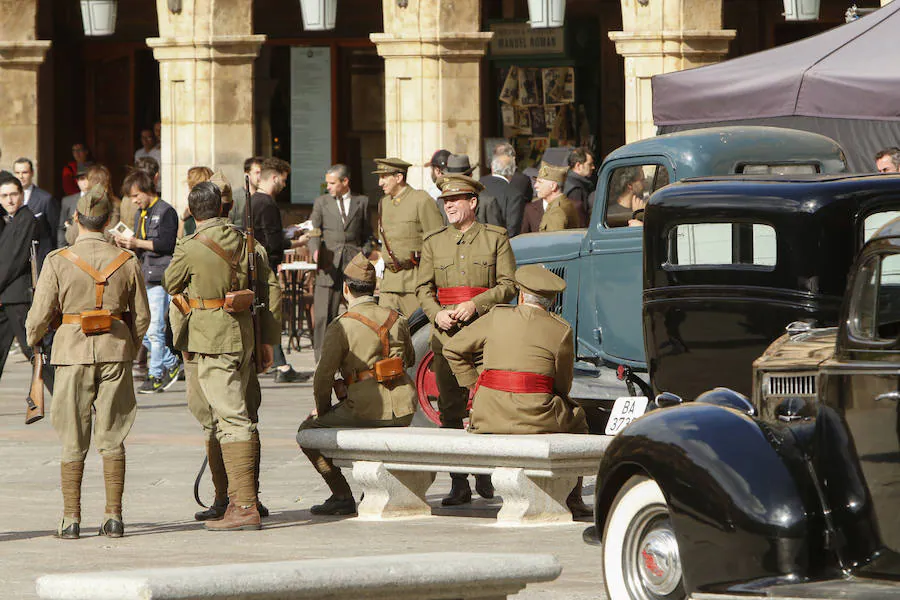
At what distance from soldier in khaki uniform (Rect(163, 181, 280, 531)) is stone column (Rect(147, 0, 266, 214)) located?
11550mm

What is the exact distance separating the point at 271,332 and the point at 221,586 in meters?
5.02

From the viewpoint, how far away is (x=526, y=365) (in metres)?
10.2

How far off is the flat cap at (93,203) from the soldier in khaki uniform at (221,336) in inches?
17.1

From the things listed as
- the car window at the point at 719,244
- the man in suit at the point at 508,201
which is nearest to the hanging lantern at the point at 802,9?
the man in suit at the point at 508,201

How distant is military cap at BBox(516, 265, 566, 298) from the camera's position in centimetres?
1027

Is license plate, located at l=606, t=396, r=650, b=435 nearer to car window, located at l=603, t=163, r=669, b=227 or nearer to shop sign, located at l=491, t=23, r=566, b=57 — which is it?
car window, located at l=603, t=163, r=669, b=227

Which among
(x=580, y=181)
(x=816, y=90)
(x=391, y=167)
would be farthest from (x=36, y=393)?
(x=580, y=181)

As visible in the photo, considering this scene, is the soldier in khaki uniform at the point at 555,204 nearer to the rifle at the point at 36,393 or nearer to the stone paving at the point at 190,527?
the stone paving at the point at 190,527

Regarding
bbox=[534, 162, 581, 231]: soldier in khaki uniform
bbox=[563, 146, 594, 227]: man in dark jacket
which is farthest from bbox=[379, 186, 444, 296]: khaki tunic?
bbox=[563, 146, 594, 227]: man in dark jacket

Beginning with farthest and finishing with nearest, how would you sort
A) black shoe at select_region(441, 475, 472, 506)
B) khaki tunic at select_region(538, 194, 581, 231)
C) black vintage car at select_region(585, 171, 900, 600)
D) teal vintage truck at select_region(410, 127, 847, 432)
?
1. khaki tunic at select_region(538, 194, 581, 231)
2. teal vintage truck at select_region(410, 127, 847, 432)
3. black shoe at select_region(441, 475, 472, 506)
4. black vintage car at select_region(585, 171, 900, 600)

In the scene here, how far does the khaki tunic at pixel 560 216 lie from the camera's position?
14672mm

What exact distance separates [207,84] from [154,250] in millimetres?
5464

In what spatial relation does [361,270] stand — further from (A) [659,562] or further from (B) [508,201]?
(B) [508,201]

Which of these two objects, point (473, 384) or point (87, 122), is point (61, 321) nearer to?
point (473, 384)
